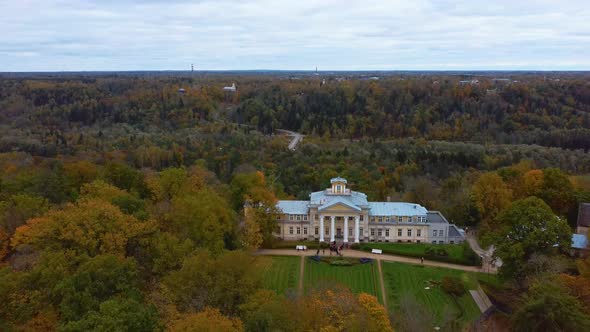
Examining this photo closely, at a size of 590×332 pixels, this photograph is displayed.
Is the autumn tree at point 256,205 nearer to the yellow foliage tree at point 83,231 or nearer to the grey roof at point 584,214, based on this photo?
the yellow foliage tree at point 83,231

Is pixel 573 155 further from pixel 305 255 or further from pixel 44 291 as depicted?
pixel 44 291

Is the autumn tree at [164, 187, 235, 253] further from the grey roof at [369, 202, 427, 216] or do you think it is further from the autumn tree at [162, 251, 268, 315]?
the grey roof at [369, 202, 427, 216]

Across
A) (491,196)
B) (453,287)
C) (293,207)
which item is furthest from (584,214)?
(293,207)

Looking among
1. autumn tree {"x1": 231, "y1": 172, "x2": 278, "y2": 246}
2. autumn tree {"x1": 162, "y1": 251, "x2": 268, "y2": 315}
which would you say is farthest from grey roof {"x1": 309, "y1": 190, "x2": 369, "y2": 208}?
autumn tree {"x1": 162, "y1": 251, "x2": 268, "y2": 315}

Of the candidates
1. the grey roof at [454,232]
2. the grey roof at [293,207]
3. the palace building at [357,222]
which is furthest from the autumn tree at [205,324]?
the grey roof at [454,232]

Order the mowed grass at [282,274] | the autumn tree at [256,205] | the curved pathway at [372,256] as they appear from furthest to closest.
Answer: the autumn tree at [256,205], the curved pathway at [372,256], the mowed grass at [282,274]

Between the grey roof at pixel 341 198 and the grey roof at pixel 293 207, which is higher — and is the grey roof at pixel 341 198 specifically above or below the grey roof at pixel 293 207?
above
